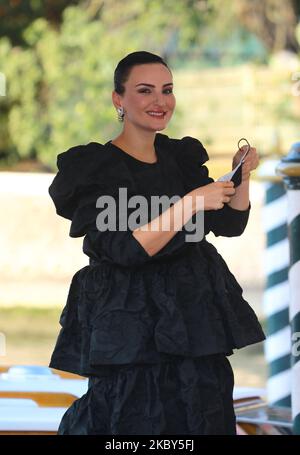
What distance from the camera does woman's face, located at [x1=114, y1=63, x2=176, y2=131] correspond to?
9.34 feet

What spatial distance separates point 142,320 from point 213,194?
34 centimetres

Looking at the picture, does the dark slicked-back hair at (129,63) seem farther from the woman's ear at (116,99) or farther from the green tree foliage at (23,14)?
the green tree foliage at (23,14)

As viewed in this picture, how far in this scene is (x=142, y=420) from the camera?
9.11 ft

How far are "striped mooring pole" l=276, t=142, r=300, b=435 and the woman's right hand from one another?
0.88m

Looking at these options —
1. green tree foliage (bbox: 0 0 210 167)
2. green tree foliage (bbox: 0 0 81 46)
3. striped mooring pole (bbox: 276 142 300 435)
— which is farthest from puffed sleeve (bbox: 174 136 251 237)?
green tree foliage (bbox: 0 0 81 46)

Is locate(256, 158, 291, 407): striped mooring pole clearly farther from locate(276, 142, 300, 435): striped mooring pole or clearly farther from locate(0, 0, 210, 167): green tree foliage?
locate(0, 0, 210, 167): green tree foliage

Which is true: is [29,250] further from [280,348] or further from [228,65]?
[228,65]

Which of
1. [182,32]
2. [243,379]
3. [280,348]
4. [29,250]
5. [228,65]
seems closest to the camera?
[280,348]

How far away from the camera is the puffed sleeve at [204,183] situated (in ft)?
9.66

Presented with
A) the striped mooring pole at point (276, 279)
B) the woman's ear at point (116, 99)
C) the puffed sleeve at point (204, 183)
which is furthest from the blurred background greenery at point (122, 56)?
the woman's ear at point (116, 99)

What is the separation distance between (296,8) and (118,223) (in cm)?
1054

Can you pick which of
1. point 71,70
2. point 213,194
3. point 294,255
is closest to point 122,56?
point 71,70

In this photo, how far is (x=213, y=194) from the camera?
2.70 meters

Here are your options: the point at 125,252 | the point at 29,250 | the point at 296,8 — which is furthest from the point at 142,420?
the point at 296,8
